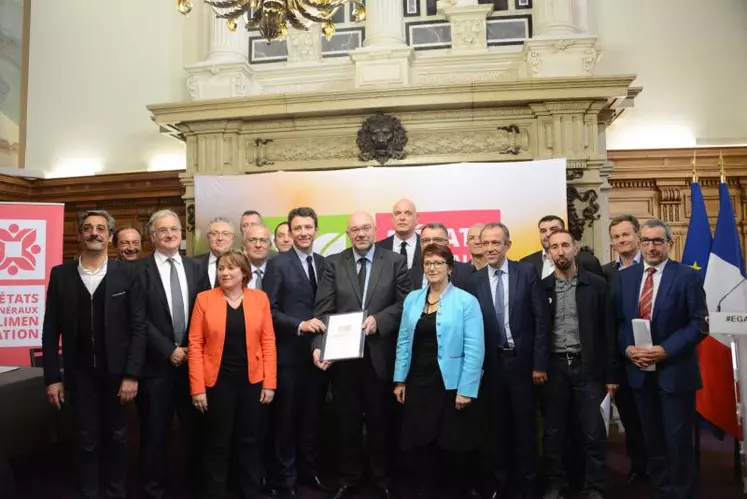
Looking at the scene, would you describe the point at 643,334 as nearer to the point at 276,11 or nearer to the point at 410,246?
the point at 410,246

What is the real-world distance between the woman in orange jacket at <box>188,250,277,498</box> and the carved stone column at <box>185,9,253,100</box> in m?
3.61

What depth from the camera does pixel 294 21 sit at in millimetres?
3240

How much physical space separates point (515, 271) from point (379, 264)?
0.71 m

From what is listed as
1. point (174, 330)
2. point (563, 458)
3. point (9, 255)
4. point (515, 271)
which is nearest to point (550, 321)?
point (515, 271)

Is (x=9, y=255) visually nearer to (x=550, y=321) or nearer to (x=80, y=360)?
(x=80, y=360)

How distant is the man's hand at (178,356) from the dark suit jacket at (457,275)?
4.07 ft

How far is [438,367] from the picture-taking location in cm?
267

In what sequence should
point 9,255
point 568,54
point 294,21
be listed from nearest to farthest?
point 294,21 < point 9,255 < point 568,54

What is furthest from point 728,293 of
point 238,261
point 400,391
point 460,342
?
point 238,261

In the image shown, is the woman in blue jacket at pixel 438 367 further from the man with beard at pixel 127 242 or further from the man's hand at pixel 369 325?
the man with beard at pixel 127 242

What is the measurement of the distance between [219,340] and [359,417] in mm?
845

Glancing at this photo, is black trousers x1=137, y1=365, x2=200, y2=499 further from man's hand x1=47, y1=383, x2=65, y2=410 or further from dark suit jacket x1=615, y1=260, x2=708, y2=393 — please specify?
dark suit jacket x1=615, y1=260, x2=708, y2=393

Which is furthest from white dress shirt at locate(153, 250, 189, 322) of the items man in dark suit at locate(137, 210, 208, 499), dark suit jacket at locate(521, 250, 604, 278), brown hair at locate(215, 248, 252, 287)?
dark suit jacket at locate(521, 250, 604, 278)

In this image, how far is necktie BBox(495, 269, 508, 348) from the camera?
2934mm
